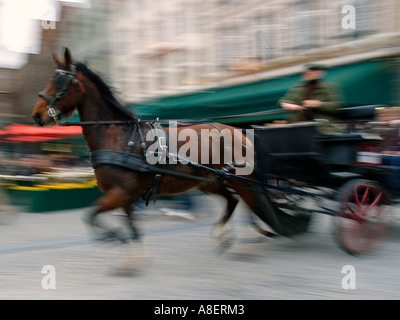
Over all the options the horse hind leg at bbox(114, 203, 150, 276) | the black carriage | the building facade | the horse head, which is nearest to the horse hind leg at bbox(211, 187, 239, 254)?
the black carriage

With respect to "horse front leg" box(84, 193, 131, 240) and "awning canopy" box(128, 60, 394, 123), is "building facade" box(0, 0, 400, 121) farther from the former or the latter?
"horse front leg" box(84, 193, 131, 240)

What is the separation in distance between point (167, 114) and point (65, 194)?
364 cm

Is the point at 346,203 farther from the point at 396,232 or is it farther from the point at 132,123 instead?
the point at 132,123

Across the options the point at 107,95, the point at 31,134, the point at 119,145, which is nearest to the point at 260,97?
the point at 31,134

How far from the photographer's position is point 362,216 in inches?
201

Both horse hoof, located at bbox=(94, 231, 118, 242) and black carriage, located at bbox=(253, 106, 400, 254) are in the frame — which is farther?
black carriage, located at bbox=(253, 106, 400, 254)

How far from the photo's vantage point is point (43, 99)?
4.50m

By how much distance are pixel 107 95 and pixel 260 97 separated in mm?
6112

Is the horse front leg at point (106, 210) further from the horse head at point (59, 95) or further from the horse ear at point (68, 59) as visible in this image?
the horse ear at point (68, 59)

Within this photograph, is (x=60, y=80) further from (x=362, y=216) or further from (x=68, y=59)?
(x=362, y=216)

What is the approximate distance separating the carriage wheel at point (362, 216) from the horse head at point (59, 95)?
2742mm

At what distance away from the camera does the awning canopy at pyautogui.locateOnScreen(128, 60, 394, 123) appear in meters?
8.73

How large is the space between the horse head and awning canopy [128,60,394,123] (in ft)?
9.45

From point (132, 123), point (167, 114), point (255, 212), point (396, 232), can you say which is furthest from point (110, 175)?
point (167, 114)
